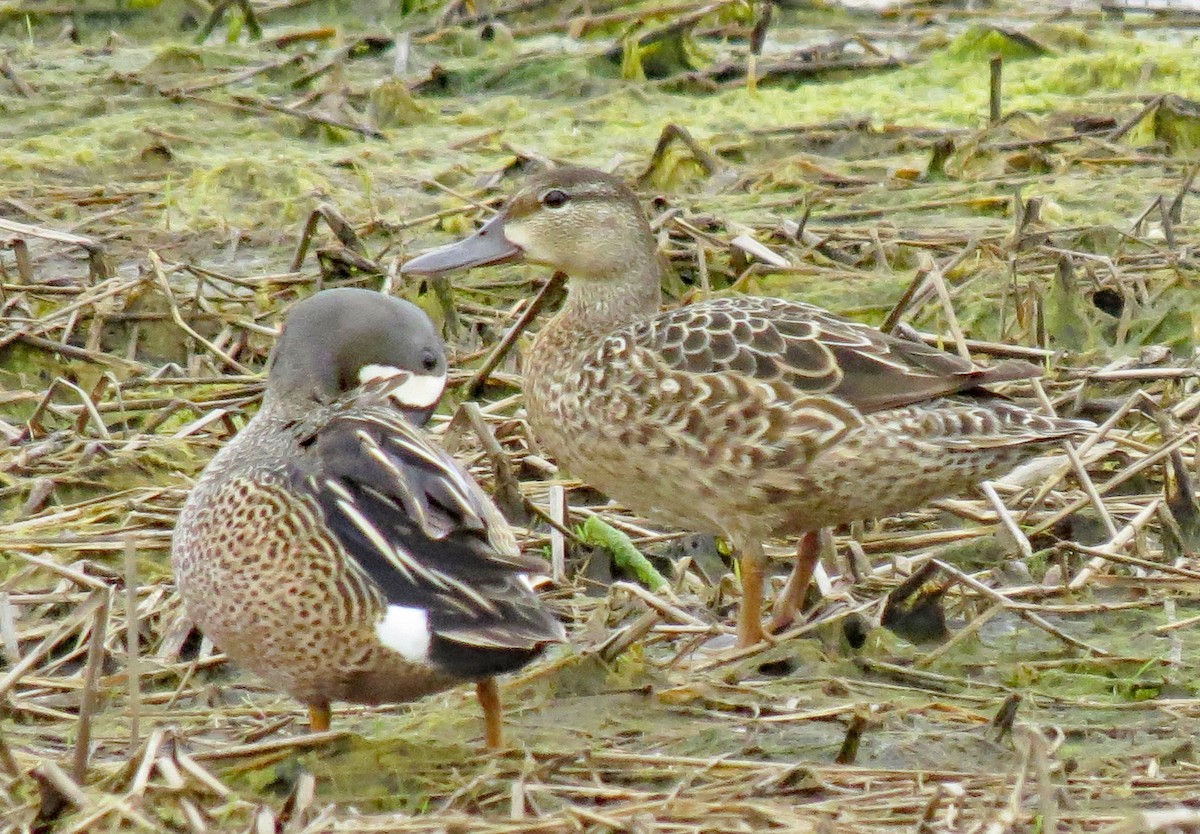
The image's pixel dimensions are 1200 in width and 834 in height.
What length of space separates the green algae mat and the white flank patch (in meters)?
0.26

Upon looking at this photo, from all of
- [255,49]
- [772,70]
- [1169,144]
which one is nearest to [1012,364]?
[1169,144]

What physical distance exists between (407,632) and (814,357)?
1.79 m

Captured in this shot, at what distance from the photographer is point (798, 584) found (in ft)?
17.3

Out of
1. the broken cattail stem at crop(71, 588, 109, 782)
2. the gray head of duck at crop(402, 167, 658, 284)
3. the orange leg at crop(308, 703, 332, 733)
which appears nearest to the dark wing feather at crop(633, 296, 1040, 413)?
the gray head of duck at crop(402, 167, 658, 284)

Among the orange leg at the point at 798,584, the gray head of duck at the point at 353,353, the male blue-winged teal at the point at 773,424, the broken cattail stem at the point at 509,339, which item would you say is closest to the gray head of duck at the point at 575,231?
the broken cattail stem at the point at 509,339

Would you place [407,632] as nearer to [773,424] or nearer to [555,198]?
[773,424]

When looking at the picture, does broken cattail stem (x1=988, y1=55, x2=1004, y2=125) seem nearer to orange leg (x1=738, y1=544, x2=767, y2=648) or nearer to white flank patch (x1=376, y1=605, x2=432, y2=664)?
orange leg (x1=738, y1=544, x2=767, y2=648)

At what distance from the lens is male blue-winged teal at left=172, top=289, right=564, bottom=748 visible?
3756 millimetres

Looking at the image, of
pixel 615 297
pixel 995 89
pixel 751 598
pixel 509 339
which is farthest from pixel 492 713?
pixel 995 89

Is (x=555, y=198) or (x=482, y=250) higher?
(x=555, y=198)

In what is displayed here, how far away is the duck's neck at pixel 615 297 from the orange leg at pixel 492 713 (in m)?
1.92

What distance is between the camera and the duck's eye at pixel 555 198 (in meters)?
6.00

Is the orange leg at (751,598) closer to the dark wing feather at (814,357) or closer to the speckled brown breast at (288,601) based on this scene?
the dark wing feather at (814,357)

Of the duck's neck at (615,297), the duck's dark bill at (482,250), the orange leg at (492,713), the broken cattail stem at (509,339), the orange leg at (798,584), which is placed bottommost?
the orange leg at (798,584)
